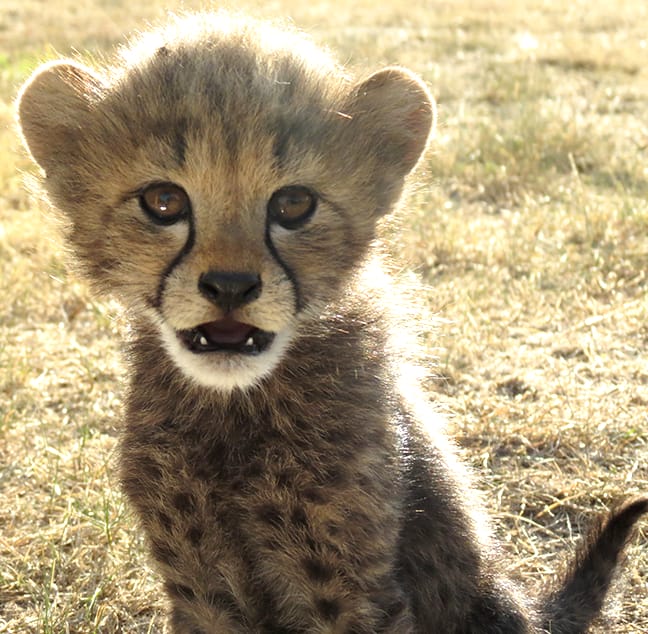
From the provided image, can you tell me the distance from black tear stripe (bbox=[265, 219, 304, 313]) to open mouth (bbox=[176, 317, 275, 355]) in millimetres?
95

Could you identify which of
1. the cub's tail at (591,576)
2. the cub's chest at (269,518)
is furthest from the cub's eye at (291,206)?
the cub's tail at (591,576)

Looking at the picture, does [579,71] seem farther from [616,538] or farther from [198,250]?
[198,250]

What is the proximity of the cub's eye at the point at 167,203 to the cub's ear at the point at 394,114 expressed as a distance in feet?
1.59

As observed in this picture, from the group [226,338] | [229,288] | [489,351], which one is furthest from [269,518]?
[489,351]

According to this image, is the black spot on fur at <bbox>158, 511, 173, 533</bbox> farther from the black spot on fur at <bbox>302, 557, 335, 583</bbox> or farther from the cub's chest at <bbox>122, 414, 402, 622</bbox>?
the black spot on fur at <bbox>302, 557, 335, 583</bbox>

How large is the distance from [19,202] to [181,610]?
4.10 meters

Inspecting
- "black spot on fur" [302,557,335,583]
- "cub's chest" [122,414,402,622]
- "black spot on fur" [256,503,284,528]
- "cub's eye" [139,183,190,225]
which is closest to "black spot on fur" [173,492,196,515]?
"cub's chest" [122,414,402,622]

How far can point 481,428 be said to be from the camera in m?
3.55

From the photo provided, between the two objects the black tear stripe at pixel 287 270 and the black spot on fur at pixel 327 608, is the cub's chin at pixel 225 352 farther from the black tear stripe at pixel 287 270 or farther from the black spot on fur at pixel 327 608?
the black spot on fur at pixel 327 608

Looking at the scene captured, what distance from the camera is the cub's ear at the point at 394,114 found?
7.97ft

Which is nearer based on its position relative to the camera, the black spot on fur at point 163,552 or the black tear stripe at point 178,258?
the black tear stripe at point 178,258

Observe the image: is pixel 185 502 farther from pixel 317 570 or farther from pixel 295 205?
pixel 295 205

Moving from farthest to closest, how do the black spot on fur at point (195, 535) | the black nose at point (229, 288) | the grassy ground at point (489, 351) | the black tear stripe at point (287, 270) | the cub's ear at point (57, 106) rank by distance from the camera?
the grassy ground at point (489, 351) < the cub's ear at point (57, 106) < the black spot on fur at point (195, 535) < the black tear stripe at point (287, 270) < the black nose at point (229, 288)

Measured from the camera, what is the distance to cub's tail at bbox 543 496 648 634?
103 inches
